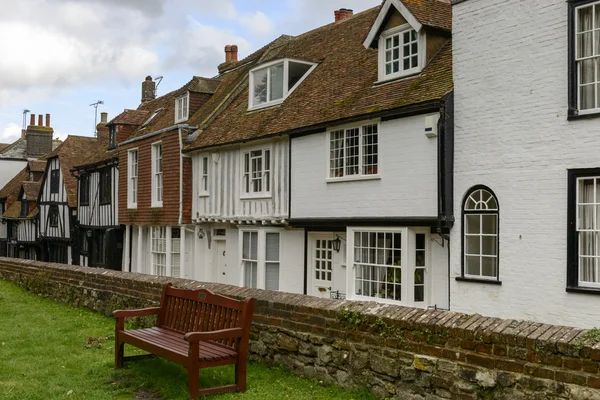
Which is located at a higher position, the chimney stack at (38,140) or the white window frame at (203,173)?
the chimney stack at (38,140)

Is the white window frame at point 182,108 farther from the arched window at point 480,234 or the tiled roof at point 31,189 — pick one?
the tiled roof at point 31,189

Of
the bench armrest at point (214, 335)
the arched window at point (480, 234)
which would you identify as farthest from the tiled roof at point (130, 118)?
the bench armrest at point (214, 335)

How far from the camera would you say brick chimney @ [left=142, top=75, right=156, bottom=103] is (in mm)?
35469

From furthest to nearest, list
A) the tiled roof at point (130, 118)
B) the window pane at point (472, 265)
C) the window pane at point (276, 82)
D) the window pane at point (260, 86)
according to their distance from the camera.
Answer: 1. the tiled roof at point (130, 118)
2. the window pane at point (260, 86)
3. the window pane at point (276, 82)
4. the window pane at point (472, 265)

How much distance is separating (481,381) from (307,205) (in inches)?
462

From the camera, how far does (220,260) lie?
22312mm

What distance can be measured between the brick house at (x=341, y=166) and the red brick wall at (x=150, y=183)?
953mm

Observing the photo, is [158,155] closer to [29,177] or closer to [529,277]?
[529,277]

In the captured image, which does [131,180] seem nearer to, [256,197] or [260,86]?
[260,86]

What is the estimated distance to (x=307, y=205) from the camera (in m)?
17.1

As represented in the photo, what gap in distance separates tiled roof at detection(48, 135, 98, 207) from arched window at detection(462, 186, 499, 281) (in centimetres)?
2533

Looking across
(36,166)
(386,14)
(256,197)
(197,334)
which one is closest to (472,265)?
(386,14)

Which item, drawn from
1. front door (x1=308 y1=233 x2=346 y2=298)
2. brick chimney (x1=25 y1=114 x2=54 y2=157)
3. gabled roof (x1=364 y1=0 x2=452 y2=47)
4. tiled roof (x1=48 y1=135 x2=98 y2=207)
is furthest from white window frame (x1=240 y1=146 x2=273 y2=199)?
brick chimney (x1=25 y1=114 x2=54 y2=157)

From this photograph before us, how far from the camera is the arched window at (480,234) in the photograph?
12.3m
